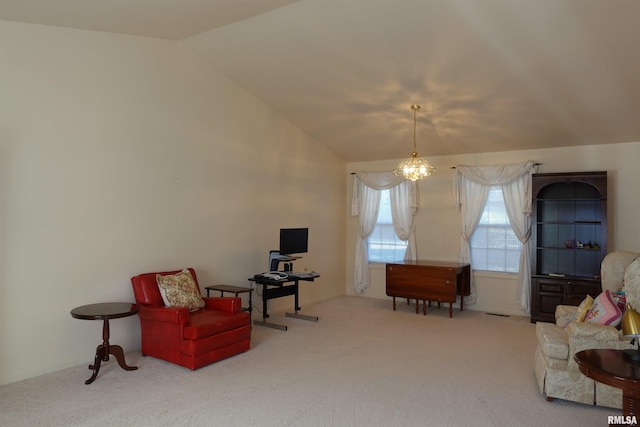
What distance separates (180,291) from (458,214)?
441cm

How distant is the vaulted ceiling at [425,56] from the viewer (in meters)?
3.54

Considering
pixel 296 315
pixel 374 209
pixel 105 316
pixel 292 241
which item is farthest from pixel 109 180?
pixel 374 209

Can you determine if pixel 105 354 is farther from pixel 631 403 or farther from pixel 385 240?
pixel 385 240

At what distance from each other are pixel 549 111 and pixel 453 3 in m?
2.23

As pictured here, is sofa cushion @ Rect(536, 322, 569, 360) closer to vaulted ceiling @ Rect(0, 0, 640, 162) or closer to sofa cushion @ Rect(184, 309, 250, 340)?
vaulted ceiling @ Rect(0, 0, 640, 162)

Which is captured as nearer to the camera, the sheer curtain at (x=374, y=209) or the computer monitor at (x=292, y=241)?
the computer monitor at (x=292, y=241)

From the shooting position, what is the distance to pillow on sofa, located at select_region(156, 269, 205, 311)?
168 inches

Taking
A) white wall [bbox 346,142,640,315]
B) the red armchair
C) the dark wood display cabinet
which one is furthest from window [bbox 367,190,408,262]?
the red armchair

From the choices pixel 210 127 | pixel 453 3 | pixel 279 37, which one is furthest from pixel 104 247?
pixel 453 3

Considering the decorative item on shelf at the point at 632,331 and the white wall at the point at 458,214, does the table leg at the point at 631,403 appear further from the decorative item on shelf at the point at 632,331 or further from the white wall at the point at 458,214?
the white wall at the point at 458,214

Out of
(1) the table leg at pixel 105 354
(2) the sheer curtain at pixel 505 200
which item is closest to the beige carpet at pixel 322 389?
(1) the table leg at pixel 105 354

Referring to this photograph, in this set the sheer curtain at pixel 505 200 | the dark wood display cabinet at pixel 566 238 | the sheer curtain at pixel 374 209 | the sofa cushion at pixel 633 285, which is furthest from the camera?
the sheer curtain at pixel 374 209

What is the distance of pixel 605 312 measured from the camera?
130 inches

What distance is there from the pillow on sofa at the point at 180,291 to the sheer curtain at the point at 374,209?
3.68m
